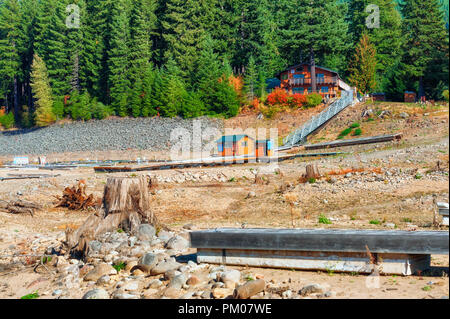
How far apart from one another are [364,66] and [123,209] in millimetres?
53872

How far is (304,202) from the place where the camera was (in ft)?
61.4

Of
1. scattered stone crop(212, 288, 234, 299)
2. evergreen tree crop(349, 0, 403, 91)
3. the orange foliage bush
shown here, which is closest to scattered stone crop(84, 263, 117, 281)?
scattered stone crop(212, 288, 234, 299)

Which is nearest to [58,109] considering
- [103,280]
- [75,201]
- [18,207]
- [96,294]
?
[75,201]

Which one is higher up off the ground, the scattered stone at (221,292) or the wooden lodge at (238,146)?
the wooden lodge at (238,146)

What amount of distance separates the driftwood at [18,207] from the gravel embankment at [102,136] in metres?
35.0

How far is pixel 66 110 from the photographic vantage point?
71.9 meters

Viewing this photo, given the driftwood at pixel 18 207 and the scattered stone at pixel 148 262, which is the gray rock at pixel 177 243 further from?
the driftwood at pixel 18 207

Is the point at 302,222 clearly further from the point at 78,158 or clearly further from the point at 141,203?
the point at 78,158

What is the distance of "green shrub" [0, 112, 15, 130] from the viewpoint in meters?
76.4

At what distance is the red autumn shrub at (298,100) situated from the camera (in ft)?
181

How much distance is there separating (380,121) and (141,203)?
107 ft

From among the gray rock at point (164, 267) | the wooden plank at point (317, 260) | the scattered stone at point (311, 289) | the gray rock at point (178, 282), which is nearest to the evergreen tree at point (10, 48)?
the gray rock at point (164, 267)
